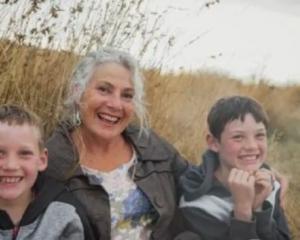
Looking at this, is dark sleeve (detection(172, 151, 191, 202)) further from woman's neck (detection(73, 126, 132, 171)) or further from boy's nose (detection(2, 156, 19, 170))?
boy's nose (detection(2, 156, 19, 170))

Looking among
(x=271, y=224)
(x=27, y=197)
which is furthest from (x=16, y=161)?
(x=271, y=224)

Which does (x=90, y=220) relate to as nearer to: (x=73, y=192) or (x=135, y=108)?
(x=73, y=192)

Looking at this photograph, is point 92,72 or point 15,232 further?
point 92,72

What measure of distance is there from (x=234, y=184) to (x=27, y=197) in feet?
2.69

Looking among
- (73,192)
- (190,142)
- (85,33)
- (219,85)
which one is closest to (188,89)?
(219,85)

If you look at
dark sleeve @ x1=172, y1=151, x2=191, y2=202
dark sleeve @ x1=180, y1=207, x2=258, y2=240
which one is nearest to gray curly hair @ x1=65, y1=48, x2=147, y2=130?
dark sleeve @ x1=172, y1=151, x2=191, y2=202

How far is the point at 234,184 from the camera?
3.03m

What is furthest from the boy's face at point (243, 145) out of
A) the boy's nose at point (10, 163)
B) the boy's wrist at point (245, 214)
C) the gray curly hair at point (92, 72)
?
the boy's nose at point (10, 163)

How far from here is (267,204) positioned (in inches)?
121

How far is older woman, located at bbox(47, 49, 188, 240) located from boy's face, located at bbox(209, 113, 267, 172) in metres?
0.25

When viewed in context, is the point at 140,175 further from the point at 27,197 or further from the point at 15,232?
the point at 15,232

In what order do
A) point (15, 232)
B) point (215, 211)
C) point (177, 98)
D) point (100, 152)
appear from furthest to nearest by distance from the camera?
1. point (177, 98)
2. point (100, 152)
3. point (215, 211)
4. point (15, 232)

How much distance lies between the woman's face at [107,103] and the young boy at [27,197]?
1.11 ft

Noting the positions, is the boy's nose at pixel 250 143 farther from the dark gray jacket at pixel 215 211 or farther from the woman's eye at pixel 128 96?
the woman's eye at pixel 128 96
